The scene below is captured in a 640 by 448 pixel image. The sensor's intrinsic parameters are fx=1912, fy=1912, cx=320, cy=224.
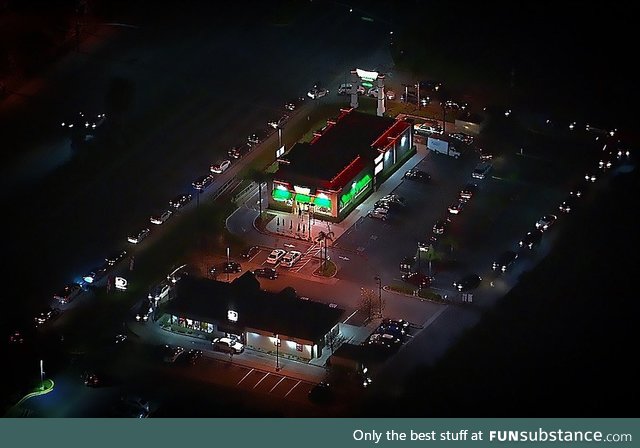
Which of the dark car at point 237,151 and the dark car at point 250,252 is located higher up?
the dark car at point 250,252

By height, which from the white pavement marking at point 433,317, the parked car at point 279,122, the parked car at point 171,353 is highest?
the white pavement marking at point 433,317

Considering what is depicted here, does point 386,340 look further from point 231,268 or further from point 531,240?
point 531,240

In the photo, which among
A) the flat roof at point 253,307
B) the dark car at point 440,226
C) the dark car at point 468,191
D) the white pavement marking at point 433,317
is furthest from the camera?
the dark car at point 468,191

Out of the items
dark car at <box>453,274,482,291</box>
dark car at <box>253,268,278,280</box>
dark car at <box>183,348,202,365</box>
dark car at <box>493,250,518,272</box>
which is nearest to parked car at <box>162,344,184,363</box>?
dark car at <box>183,348,202,365</box>

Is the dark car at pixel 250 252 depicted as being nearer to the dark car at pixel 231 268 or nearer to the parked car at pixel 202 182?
the dark car at pixel 231 268

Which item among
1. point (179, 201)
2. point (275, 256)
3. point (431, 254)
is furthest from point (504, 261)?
point (179, 201)

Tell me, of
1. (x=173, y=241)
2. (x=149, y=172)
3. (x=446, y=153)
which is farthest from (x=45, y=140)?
(x=446, y=153)

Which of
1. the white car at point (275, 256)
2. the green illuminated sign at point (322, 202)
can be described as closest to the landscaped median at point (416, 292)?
the white car at point (275, 256)
